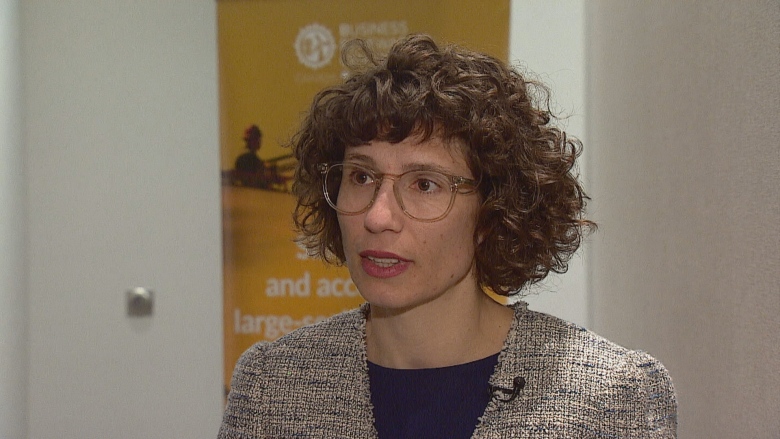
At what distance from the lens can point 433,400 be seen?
1.58 metres

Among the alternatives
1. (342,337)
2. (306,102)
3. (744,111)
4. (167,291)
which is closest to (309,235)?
(342,337)

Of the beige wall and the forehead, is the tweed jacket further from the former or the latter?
the forehead

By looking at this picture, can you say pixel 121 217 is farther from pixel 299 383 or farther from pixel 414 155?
pixel 414 155

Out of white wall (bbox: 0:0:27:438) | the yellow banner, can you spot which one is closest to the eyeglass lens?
the yellow banner

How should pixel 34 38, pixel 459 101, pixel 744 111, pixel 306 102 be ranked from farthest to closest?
pixel 34 38 → pixel 306 102 → pixel 744 111 → pixel 459 101

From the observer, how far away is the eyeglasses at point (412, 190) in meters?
1.53

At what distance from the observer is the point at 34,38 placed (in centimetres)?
365

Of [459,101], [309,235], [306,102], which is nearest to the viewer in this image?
[459,101]

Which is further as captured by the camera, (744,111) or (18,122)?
(18,122)

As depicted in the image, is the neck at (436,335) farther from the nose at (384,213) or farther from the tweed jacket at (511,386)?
the nose at (384,213)

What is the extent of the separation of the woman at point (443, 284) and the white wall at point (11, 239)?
1994 mm

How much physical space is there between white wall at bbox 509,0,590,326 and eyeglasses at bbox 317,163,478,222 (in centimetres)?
198

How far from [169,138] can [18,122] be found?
0.60 metres

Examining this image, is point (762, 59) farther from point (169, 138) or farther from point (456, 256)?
point (169, 138)
